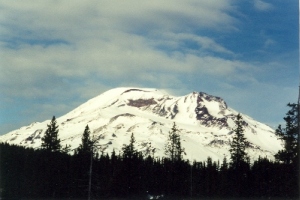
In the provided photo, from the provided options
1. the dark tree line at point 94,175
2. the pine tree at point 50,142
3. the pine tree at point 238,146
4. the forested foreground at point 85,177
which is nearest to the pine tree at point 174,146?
the dark tree line at point 94,175

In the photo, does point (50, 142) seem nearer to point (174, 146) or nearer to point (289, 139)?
point (174, 146)

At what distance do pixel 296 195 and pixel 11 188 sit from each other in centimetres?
5025

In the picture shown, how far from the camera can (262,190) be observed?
285ft

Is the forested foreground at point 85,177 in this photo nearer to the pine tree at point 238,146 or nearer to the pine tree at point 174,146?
the pine tree at point 238,146

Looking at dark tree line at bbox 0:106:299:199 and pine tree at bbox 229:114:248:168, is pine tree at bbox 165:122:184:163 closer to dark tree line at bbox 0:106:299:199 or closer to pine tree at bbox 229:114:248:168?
dark tree line at bbox 0:106:299:199

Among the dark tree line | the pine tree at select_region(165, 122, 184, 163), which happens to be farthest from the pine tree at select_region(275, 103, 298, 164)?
the pine tree at select_region(165, 122, 184, 163)

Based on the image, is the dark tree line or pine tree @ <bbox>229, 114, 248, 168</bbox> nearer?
the dark tree line

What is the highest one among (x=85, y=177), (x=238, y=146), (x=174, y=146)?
(x=174, y=146)

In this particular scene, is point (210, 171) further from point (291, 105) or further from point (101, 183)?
point (291, 105)

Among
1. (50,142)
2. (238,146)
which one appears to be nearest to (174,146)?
(238,146)

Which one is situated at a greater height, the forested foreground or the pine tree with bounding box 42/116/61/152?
the pine tree with bounding box 42/116/61/152

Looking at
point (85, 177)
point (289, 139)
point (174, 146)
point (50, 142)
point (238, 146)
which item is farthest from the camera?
point (174, 146)

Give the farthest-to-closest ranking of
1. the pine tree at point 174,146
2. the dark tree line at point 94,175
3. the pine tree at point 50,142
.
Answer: the pine tree at point 174,146, the pine tree at point 50,142, the dark tree line at point 94,175

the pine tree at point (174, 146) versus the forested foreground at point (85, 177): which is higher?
the pine tree at point (174, 146)
